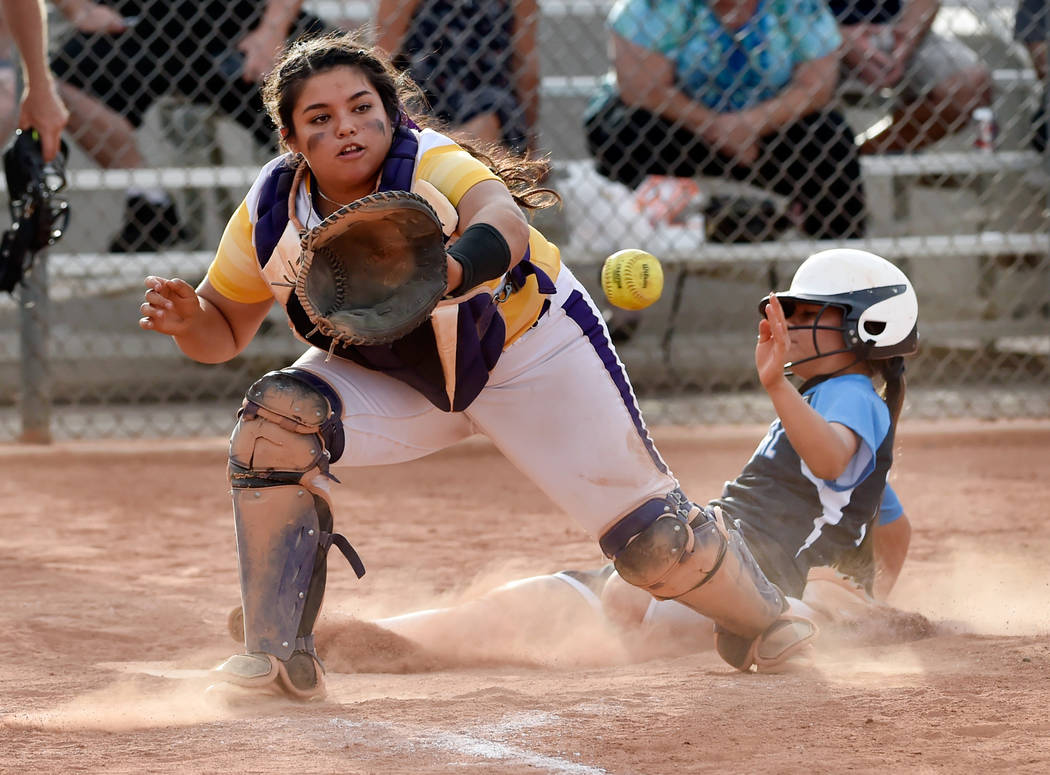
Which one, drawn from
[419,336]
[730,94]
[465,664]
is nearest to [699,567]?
[465,664]

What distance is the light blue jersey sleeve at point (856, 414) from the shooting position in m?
3.10

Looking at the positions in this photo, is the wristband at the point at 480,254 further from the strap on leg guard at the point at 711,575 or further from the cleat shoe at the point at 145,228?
the cleat shoe at the point at 145,228

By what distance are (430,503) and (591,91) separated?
2930 millimetres

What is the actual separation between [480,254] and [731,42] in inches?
164

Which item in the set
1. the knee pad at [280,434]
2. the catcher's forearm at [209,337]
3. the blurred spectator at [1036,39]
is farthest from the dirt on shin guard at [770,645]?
the blurred spectator at [1036,39]

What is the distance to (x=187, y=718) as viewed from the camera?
2.51 m

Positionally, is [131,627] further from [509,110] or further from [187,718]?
[509,110]

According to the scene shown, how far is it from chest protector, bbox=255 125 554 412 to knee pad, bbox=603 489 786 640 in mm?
455

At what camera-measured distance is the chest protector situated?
8.70 feet

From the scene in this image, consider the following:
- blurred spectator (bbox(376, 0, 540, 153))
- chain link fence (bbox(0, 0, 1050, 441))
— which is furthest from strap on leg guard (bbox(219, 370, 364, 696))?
blurred spectator (bbox(376, 0, 540, 153))

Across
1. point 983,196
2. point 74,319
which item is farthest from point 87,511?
point 983,196

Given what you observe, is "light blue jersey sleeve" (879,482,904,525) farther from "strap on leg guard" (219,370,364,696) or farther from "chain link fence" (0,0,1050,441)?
"chain link fence" (0,0,1050,441)

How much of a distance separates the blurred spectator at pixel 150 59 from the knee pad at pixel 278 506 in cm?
375

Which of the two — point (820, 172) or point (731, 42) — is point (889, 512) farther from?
point (731, 42)
